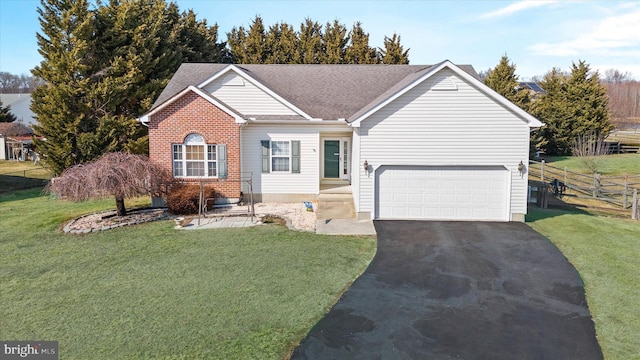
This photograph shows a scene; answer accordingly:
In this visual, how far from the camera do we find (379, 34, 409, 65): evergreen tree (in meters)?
35.2

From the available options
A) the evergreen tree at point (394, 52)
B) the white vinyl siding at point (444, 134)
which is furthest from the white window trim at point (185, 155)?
the evergreen tree at point (394, 52)

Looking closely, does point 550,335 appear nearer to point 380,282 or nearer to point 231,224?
point 380,282

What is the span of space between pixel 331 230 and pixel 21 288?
785cm

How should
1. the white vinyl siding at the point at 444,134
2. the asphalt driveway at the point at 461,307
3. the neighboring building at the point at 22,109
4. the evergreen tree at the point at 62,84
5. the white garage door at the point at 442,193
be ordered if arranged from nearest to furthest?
the asphalt driveway at the point at 461,307
the white vinyl siding at the point at 444,134
the white garage door at the point at 442,193
the evergreen tree at the point at 62,84
the neighboring building at the point at 22,109

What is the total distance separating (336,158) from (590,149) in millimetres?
25077

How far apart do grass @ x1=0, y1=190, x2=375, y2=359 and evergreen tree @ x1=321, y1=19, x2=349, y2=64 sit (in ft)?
82.8

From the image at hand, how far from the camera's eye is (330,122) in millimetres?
17547

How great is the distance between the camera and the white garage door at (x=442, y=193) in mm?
14320

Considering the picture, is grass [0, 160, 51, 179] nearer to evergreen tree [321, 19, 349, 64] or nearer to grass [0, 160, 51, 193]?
grass [0, 160, 51, 193]

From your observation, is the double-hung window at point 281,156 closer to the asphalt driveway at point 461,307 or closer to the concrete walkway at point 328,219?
the concrete walkway at point 328,219

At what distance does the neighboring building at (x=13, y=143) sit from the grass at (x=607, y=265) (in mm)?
42271

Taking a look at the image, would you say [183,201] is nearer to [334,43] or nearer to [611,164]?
[334,43]
